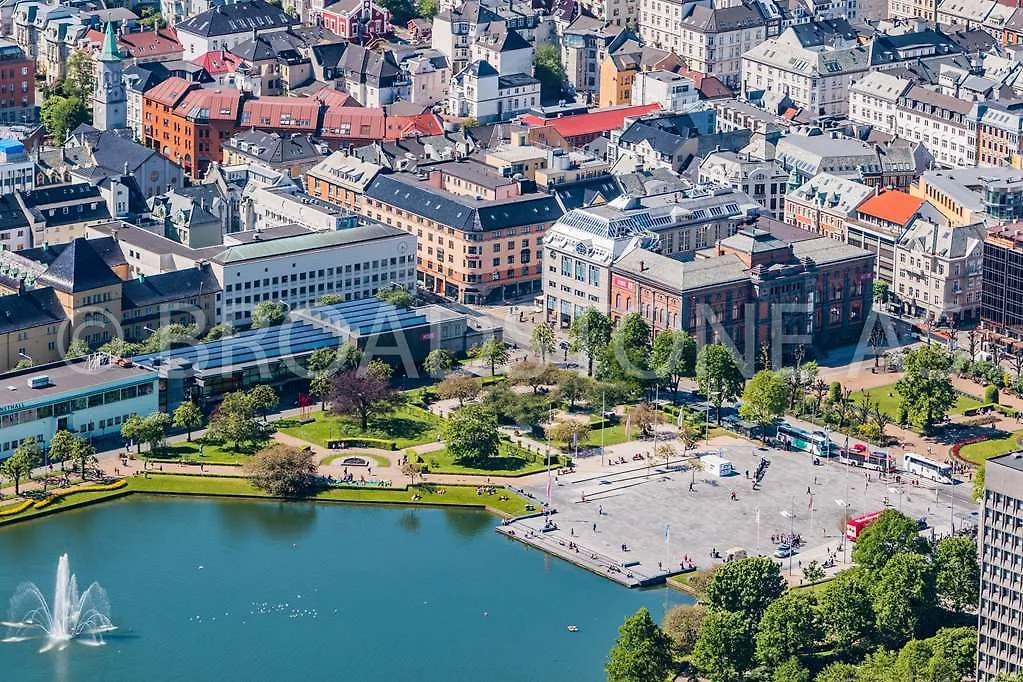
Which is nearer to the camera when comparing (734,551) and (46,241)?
(734,551)

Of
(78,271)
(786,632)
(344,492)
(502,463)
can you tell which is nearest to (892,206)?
(502,463)

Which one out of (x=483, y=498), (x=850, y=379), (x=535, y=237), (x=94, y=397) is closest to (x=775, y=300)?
(x=850, y=379)

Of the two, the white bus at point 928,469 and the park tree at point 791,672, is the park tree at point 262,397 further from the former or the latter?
the park tree at point 791,672

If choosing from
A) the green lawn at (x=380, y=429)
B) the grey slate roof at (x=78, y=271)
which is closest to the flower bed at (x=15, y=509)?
the green lawn at (x=380, y=429)

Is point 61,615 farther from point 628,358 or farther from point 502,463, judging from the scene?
point 628,358

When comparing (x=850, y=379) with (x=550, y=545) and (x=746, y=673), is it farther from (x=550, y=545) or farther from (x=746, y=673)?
(x=746, y=673)
